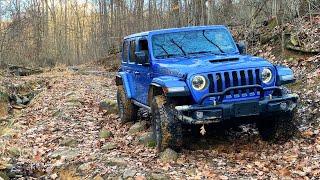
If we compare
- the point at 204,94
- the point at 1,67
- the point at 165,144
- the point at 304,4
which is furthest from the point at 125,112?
the point at 1,67

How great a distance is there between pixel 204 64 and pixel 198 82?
0.44 metres

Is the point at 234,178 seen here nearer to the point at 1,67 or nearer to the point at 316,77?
the point at 316,77

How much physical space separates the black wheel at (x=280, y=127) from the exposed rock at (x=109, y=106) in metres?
5.07

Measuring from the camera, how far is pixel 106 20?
39.8m

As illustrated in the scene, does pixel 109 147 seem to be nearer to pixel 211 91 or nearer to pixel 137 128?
pixel 137 128

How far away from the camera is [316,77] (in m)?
9.88

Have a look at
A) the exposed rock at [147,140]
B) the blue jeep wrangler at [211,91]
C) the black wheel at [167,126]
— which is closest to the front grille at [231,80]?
the blue jeep wrangler at [211,91]

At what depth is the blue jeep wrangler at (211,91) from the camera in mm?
6676

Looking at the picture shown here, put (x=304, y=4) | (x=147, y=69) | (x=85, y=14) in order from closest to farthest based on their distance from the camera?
(x=147, y=69) < (x=304, y=4) < (x=85, y=14)

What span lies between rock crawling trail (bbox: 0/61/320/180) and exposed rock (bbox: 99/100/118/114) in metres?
0.45

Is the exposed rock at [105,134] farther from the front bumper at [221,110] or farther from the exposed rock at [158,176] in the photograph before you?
the exposed rock at [158,176]

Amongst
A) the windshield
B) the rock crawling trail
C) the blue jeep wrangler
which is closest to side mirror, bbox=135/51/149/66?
the blue jeep wrangler

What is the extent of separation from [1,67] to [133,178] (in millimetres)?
25307

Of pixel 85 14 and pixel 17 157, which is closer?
pixel 17 157
